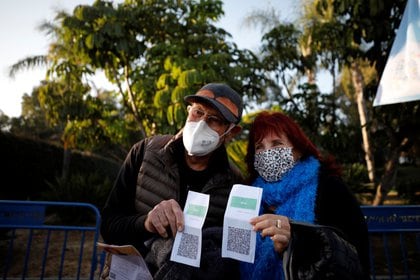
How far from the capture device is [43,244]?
250 inches

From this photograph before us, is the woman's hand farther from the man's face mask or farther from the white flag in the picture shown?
the white flag

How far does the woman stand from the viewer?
54.5 inches

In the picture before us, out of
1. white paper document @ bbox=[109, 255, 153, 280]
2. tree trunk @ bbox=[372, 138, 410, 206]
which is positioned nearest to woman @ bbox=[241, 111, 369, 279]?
white paper document @ bbox=[109, 255, 153, 280]

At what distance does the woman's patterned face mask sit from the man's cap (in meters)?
0.29

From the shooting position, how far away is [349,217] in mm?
1364

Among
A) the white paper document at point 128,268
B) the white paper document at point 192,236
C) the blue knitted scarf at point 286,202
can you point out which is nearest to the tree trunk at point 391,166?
the blue knitted scarf at point 286,202

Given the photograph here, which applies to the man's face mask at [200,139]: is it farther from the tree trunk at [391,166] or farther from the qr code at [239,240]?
the tree trunk at [391,166]

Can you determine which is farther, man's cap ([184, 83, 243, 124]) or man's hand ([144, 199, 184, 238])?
man's cap ([184, 83, 243, 124])

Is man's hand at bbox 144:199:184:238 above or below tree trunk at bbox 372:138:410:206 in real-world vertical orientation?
below

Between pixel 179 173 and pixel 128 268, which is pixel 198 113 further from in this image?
pixel 128 268

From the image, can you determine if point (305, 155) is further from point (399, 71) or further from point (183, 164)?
point (399, 71)

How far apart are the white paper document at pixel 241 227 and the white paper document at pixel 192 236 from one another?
0.12 metres

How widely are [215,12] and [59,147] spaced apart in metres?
7.80

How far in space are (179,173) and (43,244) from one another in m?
5.99
